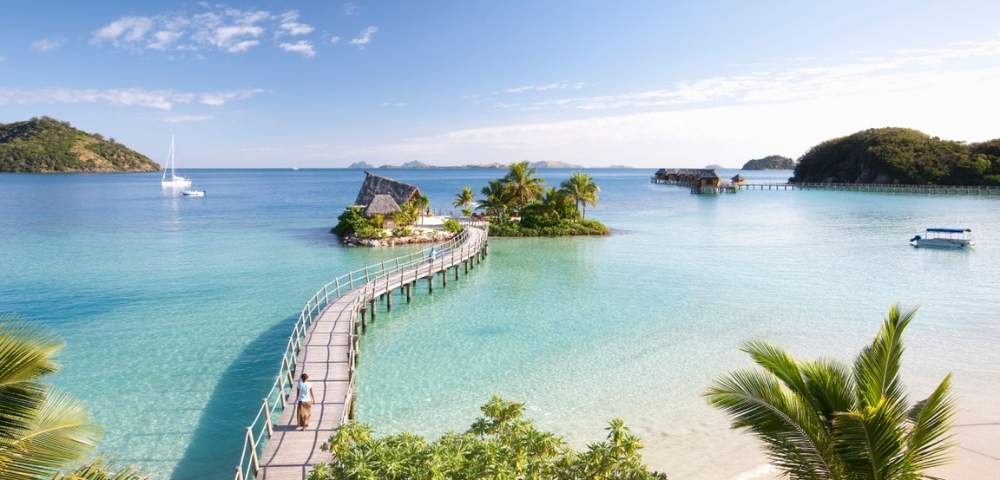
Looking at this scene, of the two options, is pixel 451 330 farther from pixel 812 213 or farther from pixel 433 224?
pixel 812 213

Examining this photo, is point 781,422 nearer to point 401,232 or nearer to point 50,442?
point 50,442

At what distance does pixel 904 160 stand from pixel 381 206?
10155 centimetres

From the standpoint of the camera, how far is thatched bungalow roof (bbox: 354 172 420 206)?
47156mm

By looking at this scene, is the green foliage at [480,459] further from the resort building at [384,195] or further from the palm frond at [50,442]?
the resort building at [384,195]

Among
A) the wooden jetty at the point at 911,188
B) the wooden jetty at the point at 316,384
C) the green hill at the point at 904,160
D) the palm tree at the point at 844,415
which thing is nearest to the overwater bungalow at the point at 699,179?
the wooden jetty at the point at 911,188

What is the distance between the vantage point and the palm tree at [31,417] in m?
4.59

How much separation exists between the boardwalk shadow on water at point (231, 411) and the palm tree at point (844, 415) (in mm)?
9989

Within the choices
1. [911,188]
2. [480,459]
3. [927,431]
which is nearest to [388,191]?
[480,459]

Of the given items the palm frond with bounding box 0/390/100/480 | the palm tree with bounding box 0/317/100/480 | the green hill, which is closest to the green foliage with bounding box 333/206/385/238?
the palm frond with bounding box 0/390/100/480

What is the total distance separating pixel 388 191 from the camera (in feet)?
159

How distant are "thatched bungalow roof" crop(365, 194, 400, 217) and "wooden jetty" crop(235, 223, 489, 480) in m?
16.1

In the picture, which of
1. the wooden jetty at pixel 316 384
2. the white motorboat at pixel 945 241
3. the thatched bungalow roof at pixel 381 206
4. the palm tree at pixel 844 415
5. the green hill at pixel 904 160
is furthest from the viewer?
the green hill at pixel 904 160

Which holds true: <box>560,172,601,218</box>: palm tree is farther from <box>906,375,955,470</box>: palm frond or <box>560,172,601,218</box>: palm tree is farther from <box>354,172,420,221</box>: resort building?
<box>906,375,955,470</box>: palm frond

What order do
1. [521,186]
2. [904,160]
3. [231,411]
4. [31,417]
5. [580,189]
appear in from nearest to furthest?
1. [31,417]
2. [231,411]
3. [580,189]
4. [521,186]
5. [904,160]
